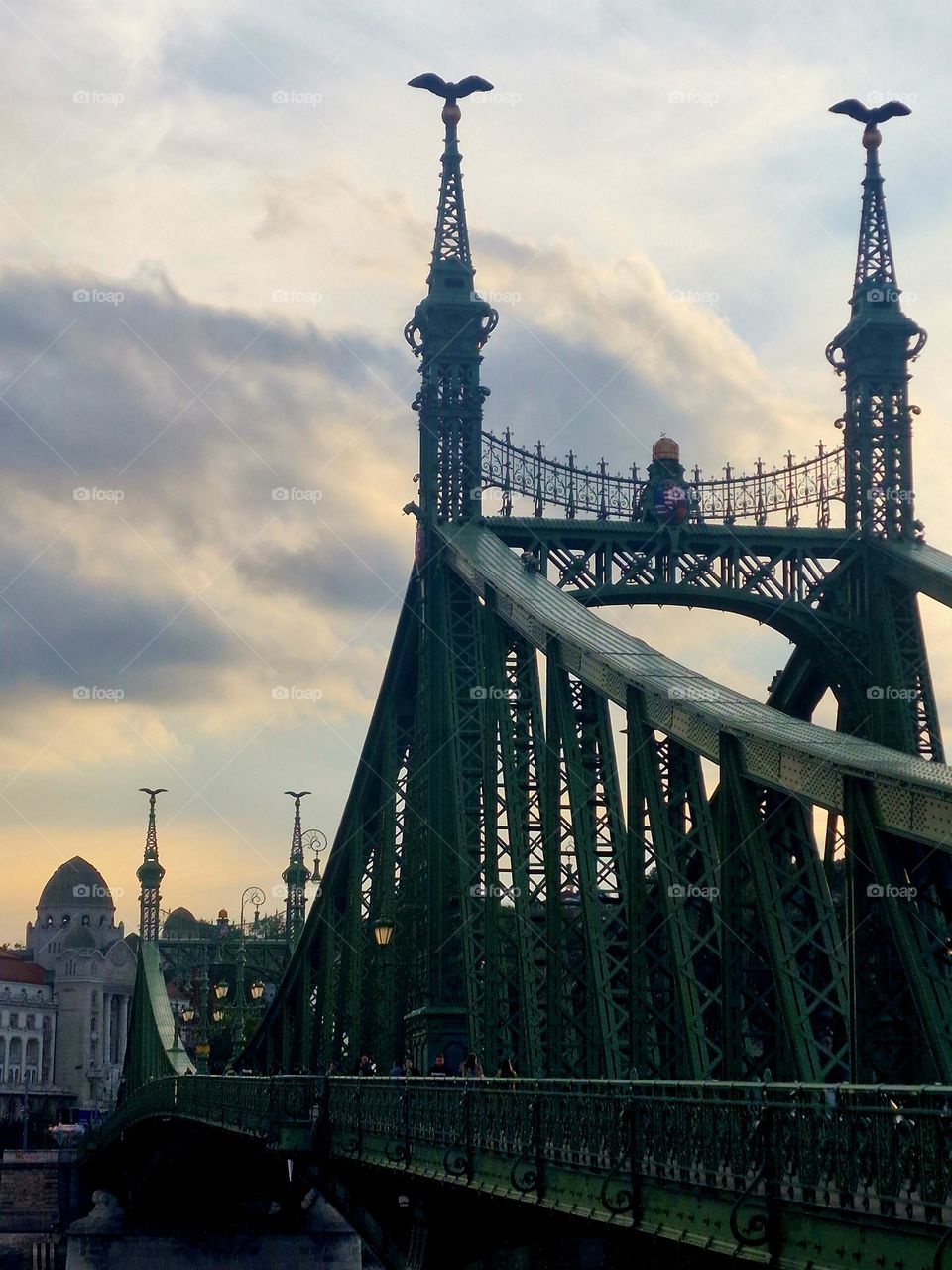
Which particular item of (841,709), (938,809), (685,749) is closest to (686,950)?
(685,749)

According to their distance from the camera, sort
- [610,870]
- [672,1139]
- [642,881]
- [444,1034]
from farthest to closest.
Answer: [444,1034] → [610,870] → [642,881] → [672,1139]

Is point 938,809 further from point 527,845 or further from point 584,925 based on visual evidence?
point 527,845

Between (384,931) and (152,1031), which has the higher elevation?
(384,931)

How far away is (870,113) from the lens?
51.0m

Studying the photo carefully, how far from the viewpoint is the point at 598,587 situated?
50.3 m

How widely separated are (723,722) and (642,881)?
5650mm

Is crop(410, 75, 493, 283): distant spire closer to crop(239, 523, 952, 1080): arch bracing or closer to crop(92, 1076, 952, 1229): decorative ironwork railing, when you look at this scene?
crop(239, 523, 952, 1080): arch bracing

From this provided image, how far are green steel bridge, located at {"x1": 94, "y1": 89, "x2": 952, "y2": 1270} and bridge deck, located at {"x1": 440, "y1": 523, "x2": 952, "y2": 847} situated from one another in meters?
0.07

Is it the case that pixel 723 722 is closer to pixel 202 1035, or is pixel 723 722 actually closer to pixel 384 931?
pixel 384 931

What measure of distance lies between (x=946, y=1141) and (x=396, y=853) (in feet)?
131

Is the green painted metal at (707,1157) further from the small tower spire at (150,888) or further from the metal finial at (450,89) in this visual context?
the small tower spire at (150,888)

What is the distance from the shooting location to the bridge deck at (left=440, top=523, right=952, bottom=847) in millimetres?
22234

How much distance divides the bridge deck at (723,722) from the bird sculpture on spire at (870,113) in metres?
13.4

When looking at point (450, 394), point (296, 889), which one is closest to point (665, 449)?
point (450, 394)
